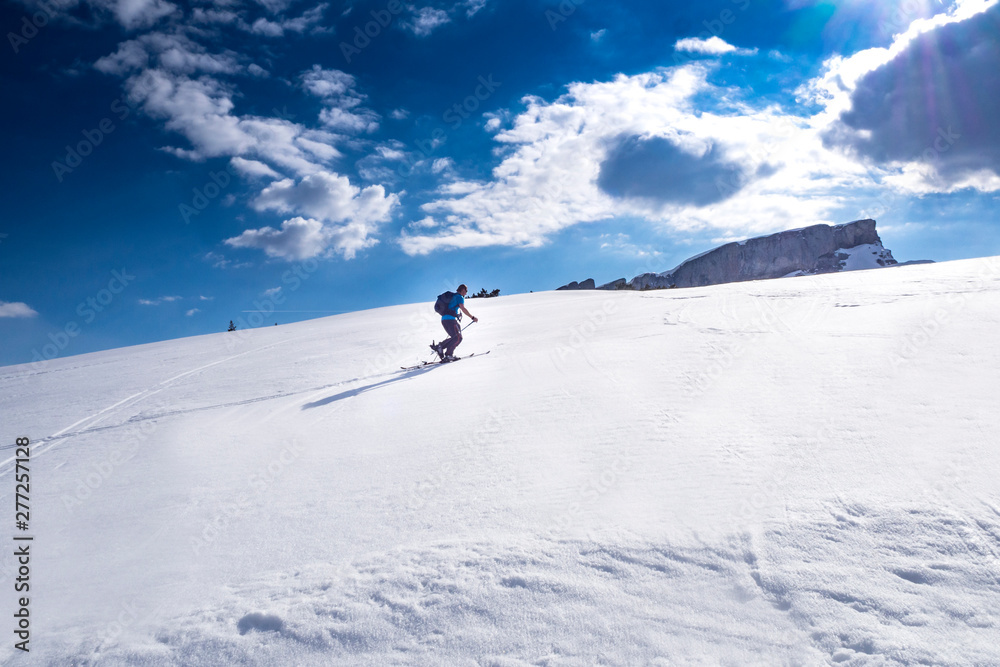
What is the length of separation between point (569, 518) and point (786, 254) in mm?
175543

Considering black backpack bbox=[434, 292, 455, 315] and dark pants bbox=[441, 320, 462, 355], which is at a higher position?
black backpack bbox=[434, 292, 455, 315]

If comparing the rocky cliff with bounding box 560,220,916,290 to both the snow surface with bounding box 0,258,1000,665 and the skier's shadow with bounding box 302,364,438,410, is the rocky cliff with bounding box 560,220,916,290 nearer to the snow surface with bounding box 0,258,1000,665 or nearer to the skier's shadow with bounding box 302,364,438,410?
the skier's shadow with bounding box 302,364,438,410

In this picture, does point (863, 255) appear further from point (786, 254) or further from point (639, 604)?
point (639, 604)

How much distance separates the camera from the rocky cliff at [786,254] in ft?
495

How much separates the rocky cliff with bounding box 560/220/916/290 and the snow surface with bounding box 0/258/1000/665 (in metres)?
154

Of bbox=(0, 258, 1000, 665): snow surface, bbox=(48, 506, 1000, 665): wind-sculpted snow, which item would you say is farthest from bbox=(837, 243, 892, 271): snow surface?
bbox=(48, 506, 1000, 665): wind-sculpted snow

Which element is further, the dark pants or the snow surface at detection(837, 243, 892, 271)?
the snow surface at detection(837, 243, 892, 271)

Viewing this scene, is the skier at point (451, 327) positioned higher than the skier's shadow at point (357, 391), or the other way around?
the skier at point (451, 327)

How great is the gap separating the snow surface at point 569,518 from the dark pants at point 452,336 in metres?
3.19

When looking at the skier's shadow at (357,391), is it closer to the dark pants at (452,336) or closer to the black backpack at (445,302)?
the dark pants at (452,336)

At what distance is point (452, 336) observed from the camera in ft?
34.3

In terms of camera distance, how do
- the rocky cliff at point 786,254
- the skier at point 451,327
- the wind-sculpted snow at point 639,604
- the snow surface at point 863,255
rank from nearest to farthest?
1. the wind-sculpted snow at point 639,604
2. the skier at point 451,327
3. the snow surface at point 863,255
4. the rocky cliff at point 786,254

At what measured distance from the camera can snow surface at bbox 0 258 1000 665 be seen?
2555 mm

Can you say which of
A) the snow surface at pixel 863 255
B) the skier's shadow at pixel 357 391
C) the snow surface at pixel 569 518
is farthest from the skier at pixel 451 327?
the snow surface at pixel 863 255
